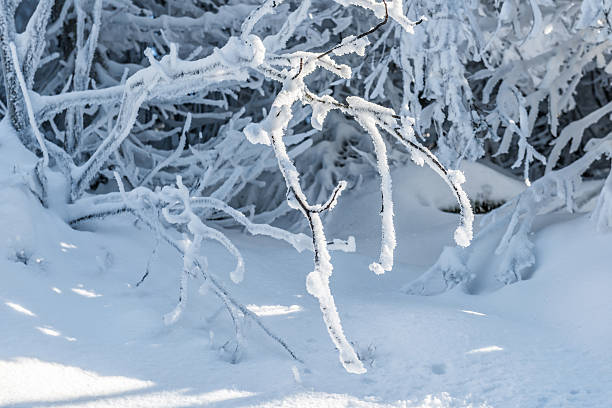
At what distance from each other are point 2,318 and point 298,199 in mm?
1337

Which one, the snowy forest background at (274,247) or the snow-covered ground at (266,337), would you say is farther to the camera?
the snow-covered ground at (266,337)

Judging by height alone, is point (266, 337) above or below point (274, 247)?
above

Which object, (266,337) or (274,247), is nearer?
(266,337)

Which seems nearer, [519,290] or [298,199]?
[298,199]

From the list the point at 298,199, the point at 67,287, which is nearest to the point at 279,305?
the point at 67,287

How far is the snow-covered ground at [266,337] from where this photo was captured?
2.09 metres

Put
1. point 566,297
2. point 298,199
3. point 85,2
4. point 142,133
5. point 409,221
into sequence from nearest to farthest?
point 298,199 → point 566,297 → point 85,2 → point 142,133 → point 409,221

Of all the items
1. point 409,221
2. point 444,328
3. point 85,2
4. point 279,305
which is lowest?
point 409,221

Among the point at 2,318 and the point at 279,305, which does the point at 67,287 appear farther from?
the point at 279,305

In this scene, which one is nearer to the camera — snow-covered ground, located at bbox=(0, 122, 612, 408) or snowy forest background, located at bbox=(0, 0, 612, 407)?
snowy forest background, located at bbox=(0, 0, 612, 407)

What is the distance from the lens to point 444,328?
2.69 m

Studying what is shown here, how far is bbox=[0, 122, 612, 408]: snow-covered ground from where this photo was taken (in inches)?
82.2

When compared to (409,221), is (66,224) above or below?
above

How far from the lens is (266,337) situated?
8.61 feet
